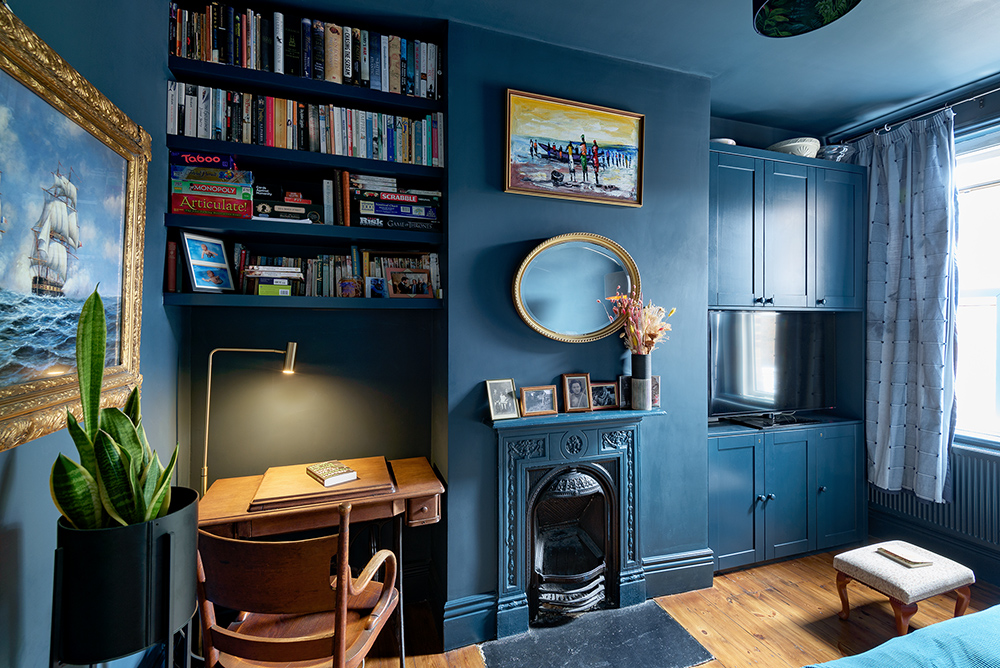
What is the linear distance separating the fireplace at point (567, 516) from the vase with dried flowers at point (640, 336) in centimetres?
11

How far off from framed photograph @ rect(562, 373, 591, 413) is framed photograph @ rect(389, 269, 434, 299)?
2.65ft

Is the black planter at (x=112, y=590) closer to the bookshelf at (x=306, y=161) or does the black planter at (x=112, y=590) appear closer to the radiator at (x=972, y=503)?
the bookshelf at (x=306, y=161)

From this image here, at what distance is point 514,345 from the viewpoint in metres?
2.27

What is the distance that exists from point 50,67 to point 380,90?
1.27 meters

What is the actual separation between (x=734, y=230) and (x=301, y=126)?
252cm

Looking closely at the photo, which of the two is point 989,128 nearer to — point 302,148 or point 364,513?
point 302,148

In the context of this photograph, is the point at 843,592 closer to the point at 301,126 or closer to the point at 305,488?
the point at 305,488

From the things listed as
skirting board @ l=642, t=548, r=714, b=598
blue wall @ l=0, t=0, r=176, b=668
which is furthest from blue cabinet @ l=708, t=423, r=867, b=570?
blue wall @ l=0, t=0, r=176, b=668

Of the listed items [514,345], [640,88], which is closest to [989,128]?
[640,88]

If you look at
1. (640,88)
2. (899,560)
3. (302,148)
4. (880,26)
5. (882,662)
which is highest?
(880,26)

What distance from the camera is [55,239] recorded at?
111cm

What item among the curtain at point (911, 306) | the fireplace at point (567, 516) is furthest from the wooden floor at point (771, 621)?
the curtain at point (911, 306)

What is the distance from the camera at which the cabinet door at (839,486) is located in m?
3.04

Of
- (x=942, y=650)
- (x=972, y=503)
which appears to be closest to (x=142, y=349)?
(x=942, y=650)
